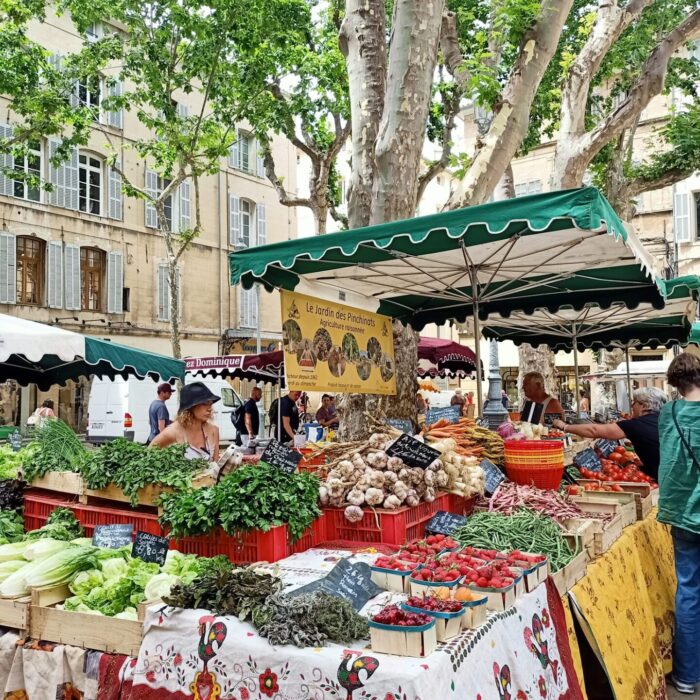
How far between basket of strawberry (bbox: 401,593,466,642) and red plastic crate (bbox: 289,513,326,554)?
1312mm

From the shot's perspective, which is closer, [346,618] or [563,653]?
[346,618]

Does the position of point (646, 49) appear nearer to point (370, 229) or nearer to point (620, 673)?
point (370, 229)

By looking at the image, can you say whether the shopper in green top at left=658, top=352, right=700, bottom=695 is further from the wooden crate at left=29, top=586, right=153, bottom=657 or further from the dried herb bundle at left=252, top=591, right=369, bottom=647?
the wooden crate at left=29, top=586, right=153, bottom=657

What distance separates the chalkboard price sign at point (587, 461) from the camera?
6035 mm

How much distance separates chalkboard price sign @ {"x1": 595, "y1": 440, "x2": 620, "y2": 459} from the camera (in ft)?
22.7

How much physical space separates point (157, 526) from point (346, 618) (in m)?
1.94

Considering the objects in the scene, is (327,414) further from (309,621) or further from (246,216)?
(246,216)

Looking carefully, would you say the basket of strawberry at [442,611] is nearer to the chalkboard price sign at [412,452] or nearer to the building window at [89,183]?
the chalkboard price sign at [412,452]

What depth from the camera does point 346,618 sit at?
2531mm

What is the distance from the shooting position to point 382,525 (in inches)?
151

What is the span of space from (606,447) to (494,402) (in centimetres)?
273

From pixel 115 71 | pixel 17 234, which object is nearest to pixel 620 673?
pixel 17 234

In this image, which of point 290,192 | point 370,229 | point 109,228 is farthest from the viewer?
point 290,192

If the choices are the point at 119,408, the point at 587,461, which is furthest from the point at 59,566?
the point at 119,408
